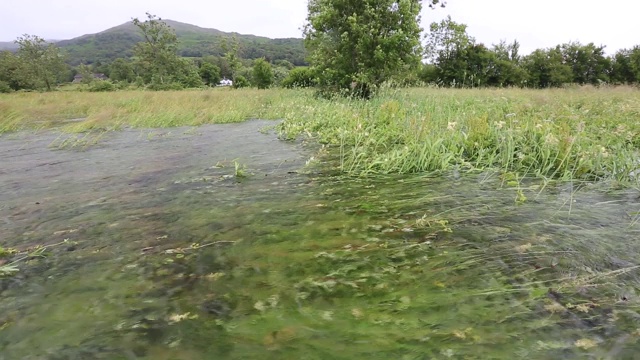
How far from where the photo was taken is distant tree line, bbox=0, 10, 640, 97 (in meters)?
19.1

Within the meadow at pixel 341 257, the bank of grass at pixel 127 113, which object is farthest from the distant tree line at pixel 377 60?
the meadow at pixel 341 257

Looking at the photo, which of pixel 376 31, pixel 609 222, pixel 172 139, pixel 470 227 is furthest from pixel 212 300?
pixel 376 31

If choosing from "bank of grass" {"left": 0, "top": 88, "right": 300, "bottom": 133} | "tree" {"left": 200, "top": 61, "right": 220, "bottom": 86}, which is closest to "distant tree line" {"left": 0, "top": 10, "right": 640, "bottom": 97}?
"bank of grass" {"left": 0, "top": 88, "right": 300, "bottom": 133}

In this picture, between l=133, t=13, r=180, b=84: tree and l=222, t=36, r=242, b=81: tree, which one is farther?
l=222, t=36, r=242, b=81: tree

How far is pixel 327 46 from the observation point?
20.9 m

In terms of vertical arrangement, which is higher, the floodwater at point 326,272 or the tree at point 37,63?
the tree at point 37,63

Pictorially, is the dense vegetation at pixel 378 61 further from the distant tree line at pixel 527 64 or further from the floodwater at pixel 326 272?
the floodwater at pixel 326 272

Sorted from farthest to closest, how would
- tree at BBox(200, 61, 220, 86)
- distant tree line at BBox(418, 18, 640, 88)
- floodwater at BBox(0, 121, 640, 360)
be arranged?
1. tree at BBox(200, 61, 220, 86)
2. distant tree line at BBox(418, 18, 640, 88)
3. floodwater at BBox(0, 121, 640, 360)

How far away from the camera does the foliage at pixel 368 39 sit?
18.6 m

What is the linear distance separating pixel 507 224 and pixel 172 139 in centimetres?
989

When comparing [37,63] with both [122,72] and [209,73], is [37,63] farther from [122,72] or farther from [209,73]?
[209,73]

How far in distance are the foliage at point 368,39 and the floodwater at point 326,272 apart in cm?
1481

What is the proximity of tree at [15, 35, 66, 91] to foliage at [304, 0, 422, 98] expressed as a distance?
2074 inches

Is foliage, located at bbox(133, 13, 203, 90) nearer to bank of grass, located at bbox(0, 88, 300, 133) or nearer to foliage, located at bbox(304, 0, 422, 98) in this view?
bank of grass, located at bbox(0, 88, 300, 133)
